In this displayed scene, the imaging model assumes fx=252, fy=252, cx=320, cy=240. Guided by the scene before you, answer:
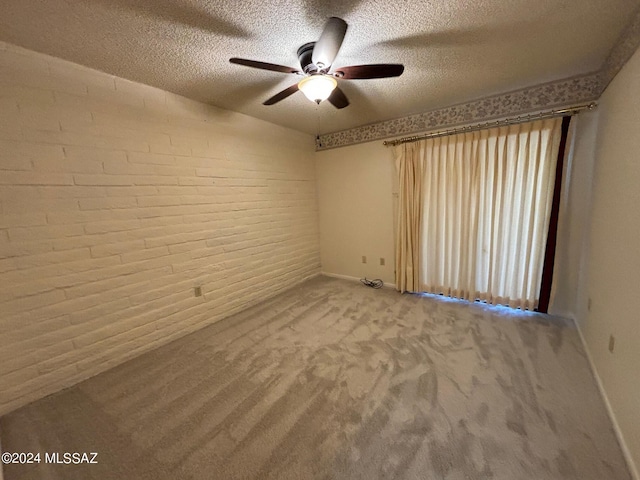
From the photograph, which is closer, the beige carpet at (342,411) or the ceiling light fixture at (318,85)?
the beige carpet at (342,411)

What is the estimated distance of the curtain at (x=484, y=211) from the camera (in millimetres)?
2475

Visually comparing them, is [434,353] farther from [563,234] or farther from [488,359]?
[563,234]

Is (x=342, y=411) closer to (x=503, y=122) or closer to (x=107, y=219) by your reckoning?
(x=107, y=219)

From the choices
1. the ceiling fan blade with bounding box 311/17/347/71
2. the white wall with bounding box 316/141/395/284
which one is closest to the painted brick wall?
the white wall with bounding box 316/141/395/284

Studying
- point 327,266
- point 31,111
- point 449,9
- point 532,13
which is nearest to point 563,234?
point 532,13

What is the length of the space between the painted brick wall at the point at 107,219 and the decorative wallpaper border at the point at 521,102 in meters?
1.71

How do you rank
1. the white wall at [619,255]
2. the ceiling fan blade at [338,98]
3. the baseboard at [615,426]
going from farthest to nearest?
the ceiling fan blade at [338,98] < the white wall at [619,255] < the baseboard at [615,426]

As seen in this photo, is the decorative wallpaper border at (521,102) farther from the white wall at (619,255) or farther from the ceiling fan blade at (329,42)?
the ceiling fan blade at (329,42)

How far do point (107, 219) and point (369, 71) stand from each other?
7.08 ft

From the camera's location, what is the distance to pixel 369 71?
147 centimetres

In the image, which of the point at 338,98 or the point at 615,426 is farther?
the point at 338,98

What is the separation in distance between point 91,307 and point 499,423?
281 centimetres

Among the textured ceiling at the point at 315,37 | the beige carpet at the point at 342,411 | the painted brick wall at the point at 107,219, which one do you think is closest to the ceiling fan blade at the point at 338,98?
the textured ceiling at the point at 315,37

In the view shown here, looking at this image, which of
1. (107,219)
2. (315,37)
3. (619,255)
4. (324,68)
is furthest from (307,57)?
(619,255)
